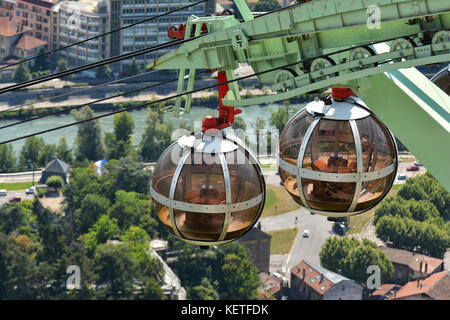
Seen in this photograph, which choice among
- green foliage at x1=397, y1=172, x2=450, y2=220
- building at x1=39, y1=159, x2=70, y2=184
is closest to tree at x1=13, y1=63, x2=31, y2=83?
building at x1=39, y1=159, x2=70, y2=184

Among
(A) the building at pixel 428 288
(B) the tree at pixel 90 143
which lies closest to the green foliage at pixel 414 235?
(A) the building at pixel 428 288

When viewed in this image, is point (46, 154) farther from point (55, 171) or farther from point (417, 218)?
point (417, 218)

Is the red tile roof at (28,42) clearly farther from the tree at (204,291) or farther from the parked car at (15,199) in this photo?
the tree at (204,291)

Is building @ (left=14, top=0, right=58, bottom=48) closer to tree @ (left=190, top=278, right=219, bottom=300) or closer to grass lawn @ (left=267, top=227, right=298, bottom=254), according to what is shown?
grass lawn @ (left=267, top=227, right=298, bottom=254)

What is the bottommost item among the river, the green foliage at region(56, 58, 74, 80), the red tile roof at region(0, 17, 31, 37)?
the river

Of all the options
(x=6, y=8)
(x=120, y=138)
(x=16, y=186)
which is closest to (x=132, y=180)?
(x=16, y=186)
